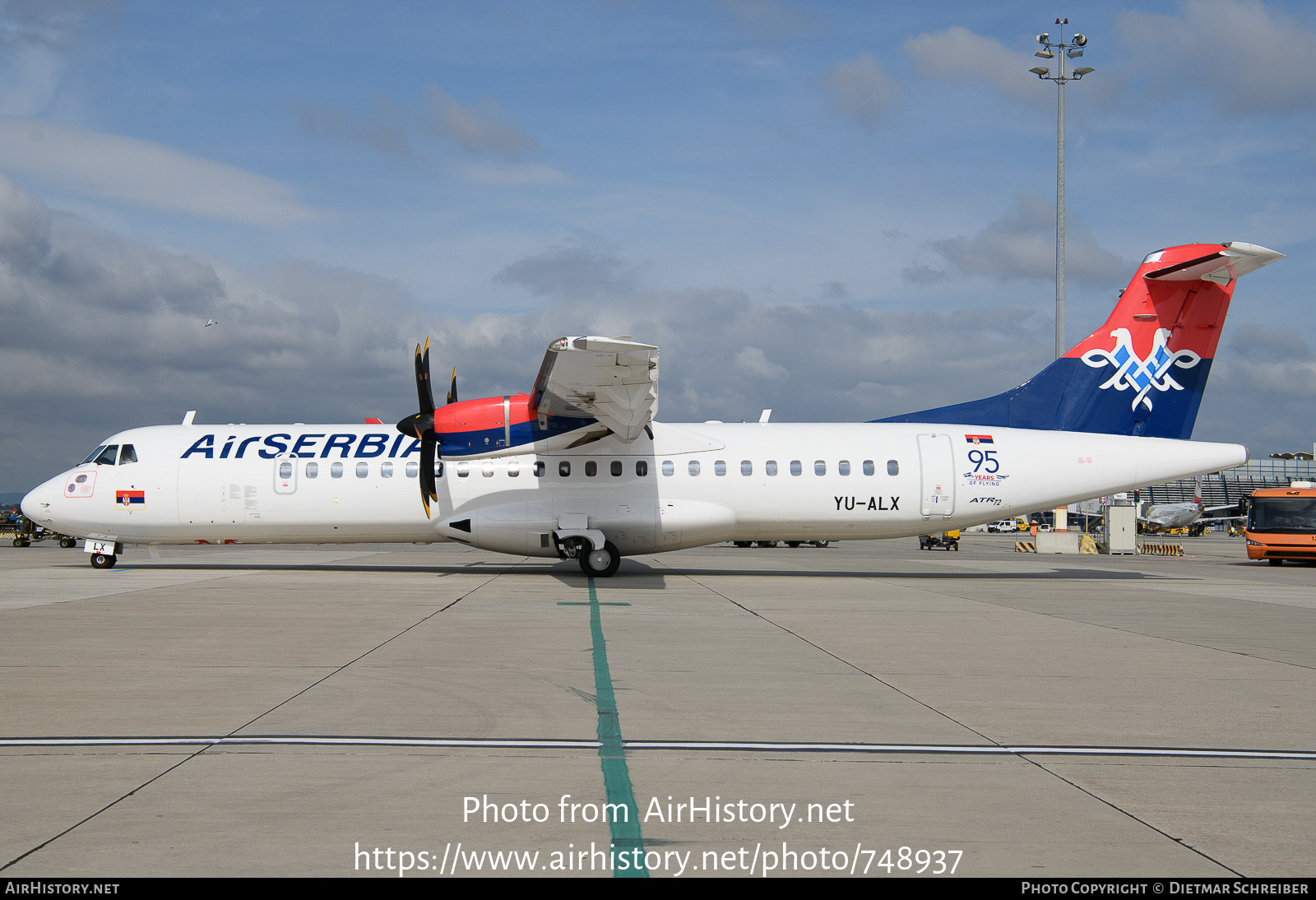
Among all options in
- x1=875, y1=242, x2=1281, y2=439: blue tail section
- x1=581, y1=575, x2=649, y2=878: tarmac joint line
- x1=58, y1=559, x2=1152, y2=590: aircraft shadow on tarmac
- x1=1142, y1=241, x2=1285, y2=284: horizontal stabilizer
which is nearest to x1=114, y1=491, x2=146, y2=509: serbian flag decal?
x1=58, y1=559, x2=1152, y2=590: aircraft shadow on tarmac

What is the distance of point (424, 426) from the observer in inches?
754

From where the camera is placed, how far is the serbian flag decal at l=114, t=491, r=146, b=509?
21.1 meters

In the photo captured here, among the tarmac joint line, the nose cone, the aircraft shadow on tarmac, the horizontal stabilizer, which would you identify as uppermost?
the horizontal stabilizer

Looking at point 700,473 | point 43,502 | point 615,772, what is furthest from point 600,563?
point 615,772

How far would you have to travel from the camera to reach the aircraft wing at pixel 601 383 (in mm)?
15719

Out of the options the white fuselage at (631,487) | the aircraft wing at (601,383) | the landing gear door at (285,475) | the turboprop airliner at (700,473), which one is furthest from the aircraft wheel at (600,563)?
the landing gear door at (285,475)

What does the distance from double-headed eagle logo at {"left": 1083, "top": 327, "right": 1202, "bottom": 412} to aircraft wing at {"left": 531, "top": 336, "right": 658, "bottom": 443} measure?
10.9 m

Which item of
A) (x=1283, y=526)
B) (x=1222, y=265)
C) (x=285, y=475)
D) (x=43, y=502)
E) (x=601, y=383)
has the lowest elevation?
(x=1283, y=526)

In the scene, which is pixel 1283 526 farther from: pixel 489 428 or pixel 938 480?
pixel 489 428

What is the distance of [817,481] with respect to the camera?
20.7 meters

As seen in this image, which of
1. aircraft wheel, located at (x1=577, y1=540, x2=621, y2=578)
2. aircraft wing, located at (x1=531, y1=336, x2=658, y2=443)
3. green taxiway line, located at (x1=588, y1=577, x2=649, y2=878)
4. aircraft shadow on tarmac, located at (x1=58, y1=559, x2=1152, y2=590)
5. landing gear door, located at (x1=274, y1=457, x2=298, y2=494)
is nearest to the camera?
green taxiway line, located at (x1=588, y1=577, x2=649, y2=878)

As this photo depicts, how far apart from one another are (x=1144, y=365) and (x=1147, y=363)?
81mm

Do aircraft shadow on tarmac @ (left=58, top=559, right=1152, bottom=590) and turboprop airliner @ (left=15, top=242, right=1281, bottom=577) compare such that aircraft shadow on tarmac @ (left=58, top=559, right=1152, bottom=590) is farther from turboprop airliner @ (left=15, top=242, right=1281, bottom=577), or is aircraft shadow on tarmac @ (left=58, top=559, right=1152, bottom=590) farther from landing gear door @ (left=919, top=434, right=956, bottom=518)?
landing gear door @ (left=919, top=434, right=956, bottom=518)

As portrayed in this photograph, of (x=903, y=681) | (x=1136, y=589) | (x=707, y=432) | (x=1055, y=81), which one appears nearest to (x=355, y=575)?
(x=707, y=432)
